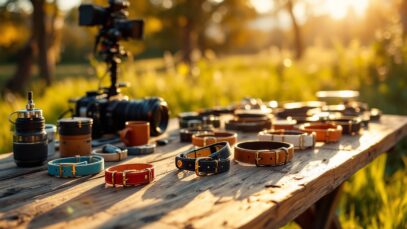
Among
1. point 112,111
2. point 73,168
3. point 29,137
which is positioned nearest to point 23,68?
point 112,111

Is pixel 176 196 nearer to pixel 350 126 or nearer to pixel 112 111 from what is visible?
pixel 112 111

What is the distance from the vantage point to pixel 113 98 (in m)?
2.91

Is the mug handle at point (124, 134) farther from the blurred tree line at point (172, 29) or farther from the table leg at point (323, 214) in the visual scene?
the blurred tree line at point (172, 29)

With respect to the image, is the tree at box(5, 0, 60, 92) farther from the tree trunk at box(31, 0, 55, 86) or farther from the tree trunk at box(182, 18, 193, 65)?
→ the tree trunk at box(182, 18, 193, 65)

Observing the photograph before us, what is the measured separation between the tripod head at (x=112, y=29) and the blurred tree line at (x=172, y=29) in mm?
2552

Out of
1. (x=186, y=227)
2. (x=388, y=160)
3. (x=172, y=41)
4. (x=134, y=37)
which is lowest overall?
(x=388, y=160)

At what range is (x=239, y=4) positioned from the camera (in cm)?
2712

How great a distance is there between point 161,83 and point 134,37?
3904 mm

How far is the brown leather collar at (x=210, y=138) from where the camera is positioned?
97.4 inches

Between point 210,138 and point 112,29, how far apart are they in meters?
0.97

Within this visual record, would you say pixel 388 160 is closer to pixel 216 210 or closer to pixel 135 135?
pixel 135 135

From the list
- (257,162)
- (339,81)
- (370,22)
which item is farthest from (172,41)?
(257,162)

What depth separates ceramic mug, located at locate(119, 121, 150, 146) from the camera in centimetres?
258

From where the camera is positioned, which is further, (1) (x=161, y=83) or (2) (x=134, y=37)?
(1) (x=161, y=83)
